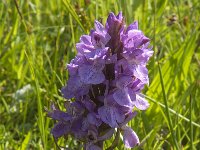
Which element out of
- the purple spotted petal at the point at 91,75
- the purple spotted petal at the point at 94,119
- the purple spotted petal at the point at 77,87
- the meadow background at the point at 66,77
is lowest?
the meadow background at the point at 66,77

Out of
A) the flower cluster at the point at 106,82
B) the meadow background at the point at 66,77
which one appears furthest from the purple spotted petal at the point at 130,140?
the meadow background at the point at 66,77

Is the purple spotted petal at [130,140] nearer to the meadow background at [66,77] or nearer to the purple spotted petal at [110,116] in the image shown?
the purple spotted petal at [110,116]

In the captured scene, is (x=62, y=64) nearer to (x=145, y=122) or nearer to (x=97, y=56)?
(x=145, y=122)

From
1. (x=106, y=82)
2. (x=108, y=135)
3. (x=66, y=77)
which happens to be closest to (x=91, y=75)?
(x=106, y=82)

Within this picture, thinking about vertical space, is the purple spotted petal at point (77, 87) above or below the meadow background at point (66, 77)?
above

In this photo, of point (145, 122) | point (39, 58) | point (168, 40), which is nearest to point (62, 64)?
point (39, 58)

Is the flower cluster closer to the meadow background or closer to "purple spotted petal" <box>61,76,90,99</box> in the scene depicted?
"purple spotted petal" <box>61,76,90,99</box>
